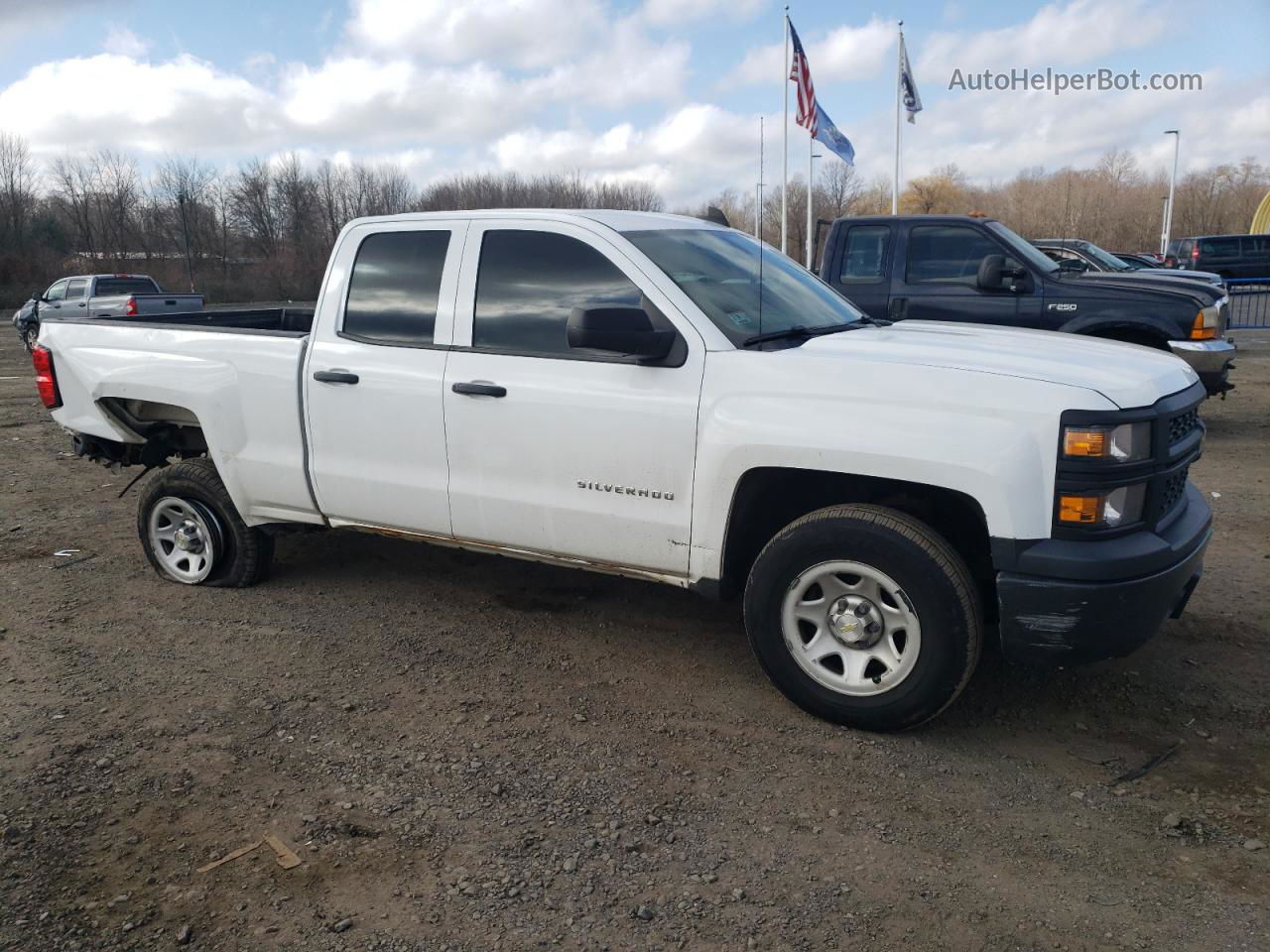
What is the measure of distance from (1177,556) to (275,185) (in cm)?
6845

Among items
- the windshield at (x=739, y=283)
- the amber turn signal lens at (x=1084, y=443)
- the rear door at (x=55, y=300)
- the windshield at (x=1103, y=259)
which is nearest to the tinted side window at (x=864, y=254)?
the windshield at (x=739, y=283)

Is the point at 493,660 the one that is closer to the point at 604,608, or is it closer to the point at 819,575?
the point at 604,608

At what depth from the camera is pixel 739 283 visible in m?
4.46

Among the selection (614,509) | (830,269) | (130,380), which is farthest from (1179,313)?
(130,380)

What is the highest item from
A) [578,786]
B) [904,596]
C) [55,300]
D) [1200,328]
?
[1200,328]

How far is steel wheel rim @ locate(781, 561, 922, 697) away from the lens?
364 cm

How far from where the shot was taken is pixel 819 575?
374 centimetres

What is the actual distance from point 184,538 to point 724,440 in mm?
3373

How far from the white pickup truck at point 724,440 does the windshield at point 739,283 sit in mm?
22

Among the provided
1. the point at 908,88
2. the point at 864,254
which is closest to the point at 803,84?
the point at 908,88

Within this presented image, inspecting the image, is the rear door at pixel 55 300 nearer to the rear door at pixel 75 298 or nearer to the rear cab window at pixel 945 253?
the rear door at pixel 75 298

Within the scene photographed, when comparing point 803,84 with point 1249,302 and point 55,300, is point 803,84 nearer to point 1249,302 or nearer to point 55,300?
point 1249,302

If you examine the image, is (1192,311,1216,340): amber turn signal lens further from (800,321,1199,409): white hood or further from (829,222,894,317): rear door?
(800,321,1199,409): white hood

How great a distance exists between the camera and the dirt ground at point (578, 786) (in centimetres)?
281
